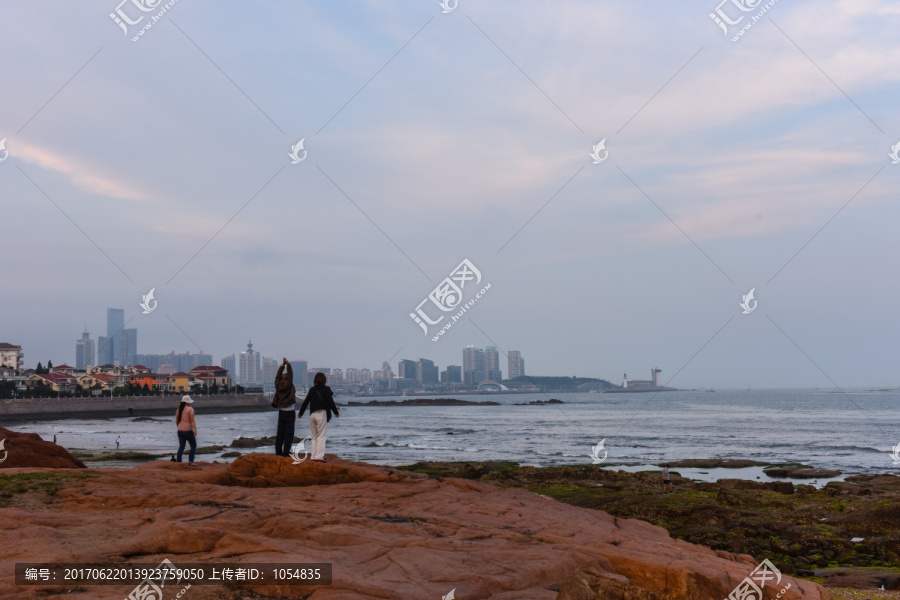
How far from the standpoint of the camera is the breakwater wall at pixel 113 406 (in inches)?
3268

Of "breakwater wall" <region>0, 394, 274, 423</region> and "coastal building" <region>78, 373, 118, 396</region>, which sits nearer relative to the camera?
"breakwater wall" <region>0, 394, 274, 423</region>

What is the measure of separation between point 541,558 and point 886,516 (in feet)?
44.2

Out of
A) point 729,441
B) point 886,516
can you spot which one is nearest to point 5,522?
point 886,516

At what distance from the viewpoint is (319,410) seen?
1461cm

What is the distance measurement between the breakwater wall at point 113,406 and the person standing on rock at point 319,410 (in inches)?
3039

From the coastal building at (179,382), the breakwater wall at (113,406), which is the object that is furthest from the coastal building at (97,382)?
the breakwater wall at (113,406)

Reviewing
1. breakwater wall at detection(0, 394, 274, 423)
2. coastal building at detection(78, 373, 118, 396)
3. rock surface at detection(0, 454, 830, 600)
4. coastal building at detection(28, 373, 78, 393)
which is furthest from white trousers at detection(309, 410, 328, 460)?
coastal building at detection(78, 373, 118, 396)

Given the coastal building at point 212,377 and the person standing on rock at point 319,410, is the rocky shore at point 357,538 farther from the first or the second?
the coastal building at point 212,377

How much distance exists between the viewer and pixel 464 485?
14266mm

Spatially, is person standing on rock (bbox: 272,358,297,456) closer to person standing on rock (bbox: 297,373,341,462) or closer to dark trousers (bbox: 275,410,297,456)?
dark trousers (bbox: 275,410,297,456)

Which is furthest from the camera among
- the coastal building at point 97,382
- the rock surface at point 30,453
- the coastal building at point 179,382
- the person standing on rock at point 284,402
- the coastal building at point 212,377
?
the coastal building at point 212,377

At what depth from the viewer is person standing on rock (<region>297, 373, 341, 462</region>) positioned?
14398 millimetres

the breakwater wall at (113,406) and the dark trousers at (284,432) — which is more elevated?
the dark trousers at (284,432)

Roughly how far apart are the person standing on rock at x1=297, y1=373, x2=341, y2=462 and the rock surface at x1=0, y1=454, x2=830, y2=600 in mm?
1781
